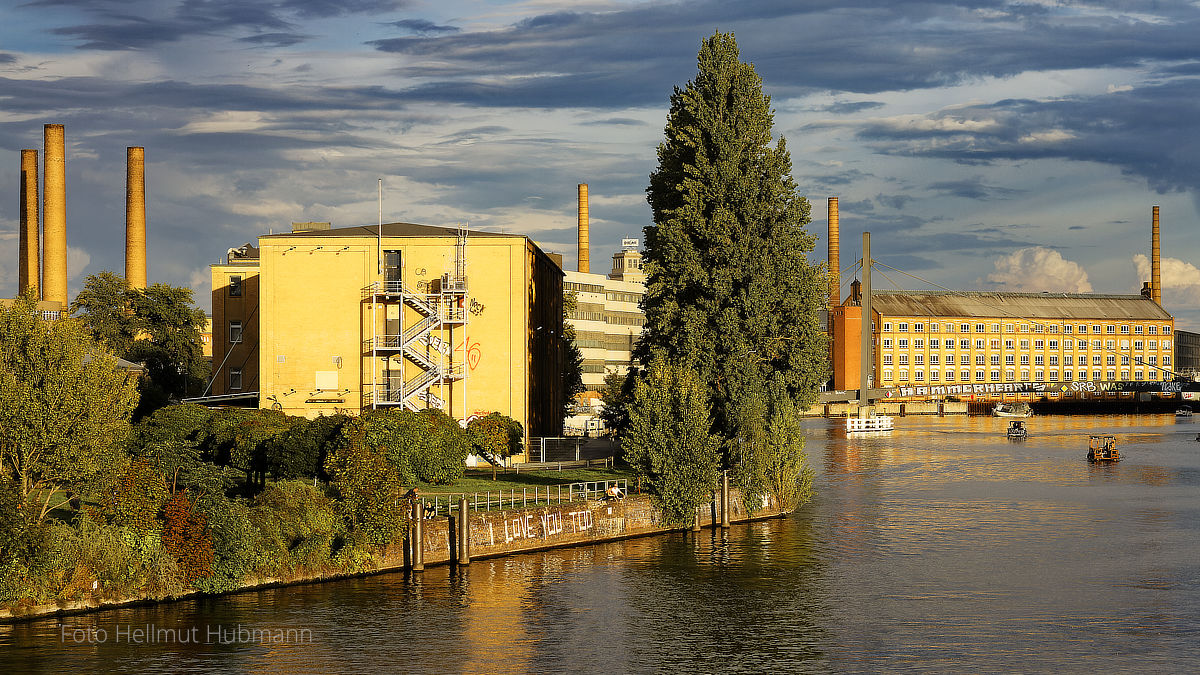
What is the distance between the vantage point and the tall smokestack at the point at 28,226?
119312 mm

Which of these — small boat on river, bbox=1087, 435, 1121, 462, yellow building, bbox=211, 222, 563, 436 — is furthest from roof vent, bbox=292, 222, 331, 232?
small boat on river, bbox=1087, 435, 1121, 462

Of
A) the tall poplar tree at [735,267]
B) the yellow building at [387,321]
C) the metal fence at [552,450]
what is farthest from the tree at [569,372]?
the tall poplar tree at [735,267]

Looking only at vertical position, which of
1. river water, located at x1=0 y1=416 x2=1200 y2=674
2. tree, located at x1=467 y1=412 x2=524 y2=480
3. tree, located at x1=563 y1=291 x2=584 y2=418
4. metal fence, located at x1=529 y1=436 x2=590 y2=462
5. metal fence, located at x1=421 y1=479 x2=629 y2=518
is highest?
tree, located at x1=563 y1=291 x2=584 y2=418

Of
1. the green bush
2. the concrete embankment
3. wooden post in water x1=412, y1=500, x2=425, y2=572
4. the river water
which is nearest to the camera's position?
the river water

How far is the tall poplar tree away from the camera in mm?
62344

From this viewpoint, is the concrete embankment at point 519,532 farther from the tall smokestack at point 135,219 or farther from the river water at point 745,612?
the tall smokestack at point 135,219

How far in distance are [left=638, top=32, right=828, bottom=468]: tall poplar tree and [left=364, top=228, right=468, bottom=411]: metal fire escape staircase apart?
50.9 feet

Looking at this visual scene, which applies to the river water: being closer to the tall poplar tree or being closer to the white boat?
the tall poplar tree

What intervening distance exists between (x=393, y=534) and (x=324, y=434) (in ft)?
33.1

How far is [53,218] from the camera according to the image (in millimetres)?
110875

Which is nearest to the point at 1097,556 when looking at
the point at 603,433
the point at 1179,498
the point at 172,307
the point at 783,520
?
the point at 783,520

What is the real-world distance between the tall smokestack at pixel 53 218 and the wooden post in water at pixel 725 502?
245 ft

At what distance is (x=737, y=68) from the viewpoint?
2520 inches

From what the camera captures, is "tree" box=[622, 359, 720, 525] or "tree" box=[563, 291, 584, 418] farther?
"tree" box=[563, 291, 584, 418]
